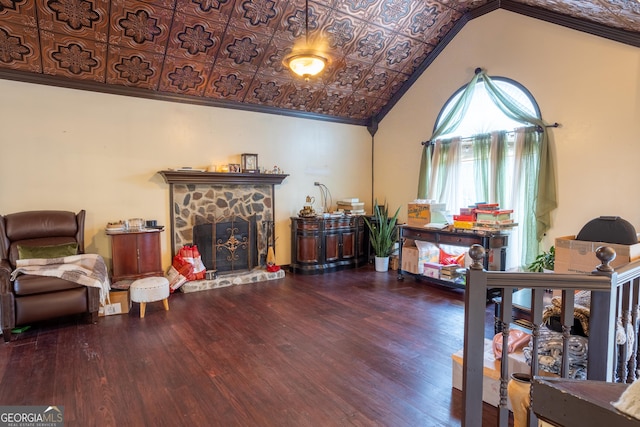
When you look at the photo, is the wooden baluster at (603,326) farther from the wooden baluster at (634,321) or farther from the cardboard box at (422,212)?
the cardboard box at (422,212)

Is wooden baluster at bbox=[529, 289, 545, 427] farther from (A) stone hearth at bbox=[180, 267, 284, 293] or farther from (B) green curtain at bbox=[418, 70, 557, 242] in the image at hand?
(A) stone hearth at bbox=[180, 267, 284, 293]

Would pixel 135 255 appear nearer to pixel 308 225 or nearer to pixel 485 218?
pixel 308 225

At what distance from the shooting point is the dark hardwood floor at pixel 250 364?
2.26 meters

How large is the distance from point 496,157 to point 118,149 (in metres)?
5.13

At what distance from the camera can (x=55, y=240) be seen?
13.5 ft

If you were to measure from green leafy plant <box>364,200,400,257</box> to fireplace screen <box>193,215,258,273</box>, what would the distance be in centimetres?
204

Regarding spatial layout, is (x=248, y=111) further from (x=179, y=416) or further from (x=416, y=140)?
(x=179, y=416)

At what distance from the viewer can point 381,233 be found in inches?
238

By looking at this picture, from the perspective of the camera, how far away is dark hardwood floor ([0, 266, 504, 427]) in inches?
88.9

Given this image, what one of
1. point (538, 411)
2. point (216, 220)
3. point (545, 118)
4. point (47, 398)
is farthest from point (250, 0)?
point (538, 411)

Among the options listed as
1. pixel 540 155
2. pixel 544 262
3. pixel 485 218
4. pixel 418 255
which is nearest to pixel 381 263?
pixel 418 255

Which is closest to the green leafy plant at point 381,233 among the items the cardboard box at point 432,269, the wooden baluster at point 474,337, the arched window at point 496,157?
the arched window at point 496,157

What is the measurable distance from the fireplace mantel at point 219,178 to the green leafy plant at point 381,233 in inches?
70.7

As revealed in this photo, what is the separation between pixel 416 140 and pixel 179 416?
17.5 feet
